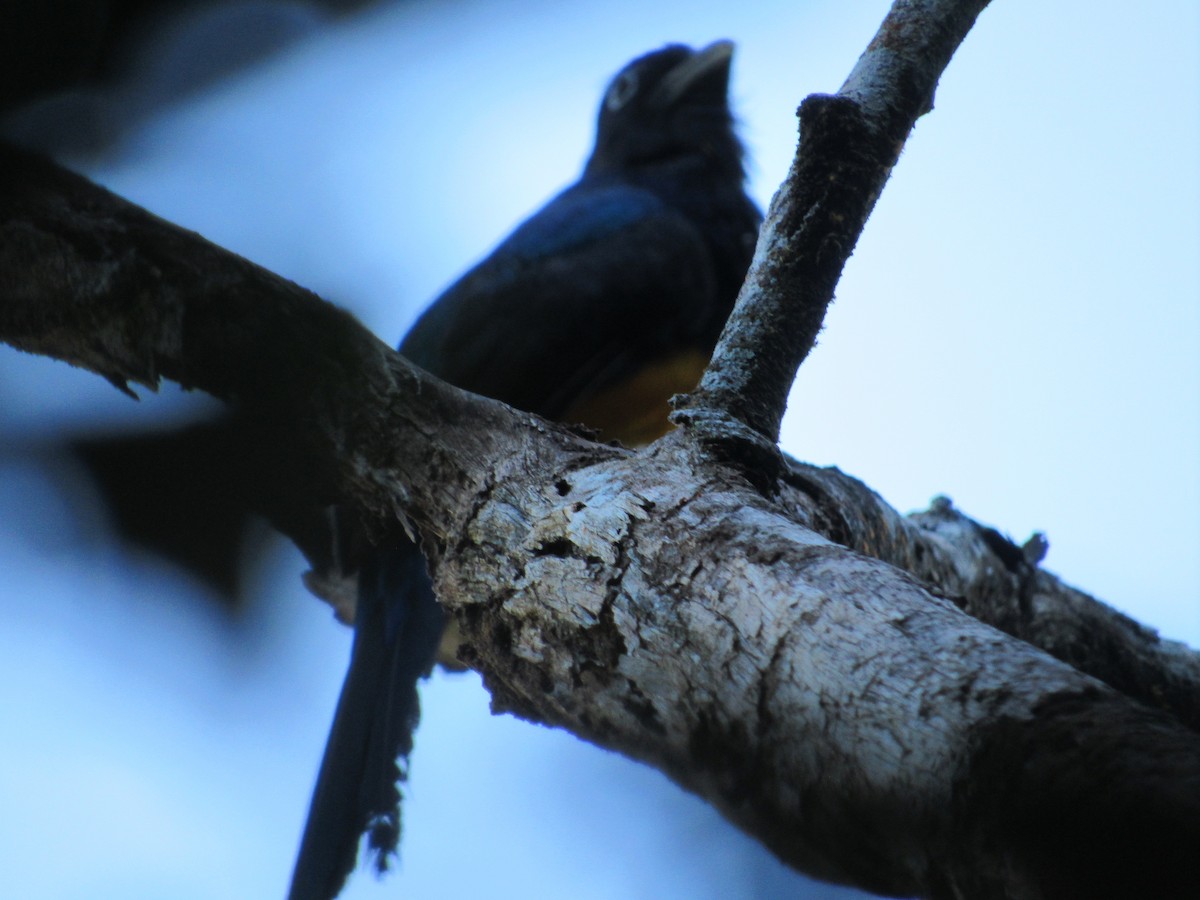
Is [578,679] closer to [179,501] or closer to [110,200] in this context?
[179,501]

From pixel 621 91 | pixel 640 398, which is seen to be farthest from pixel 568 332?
pixel 621 91

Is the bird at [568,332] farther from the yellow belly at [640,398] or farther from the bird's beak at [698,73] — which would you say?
the bird's beak at [698,73]

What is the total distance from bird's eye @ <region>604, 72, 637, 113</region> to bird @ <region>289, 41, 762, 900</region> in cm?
31

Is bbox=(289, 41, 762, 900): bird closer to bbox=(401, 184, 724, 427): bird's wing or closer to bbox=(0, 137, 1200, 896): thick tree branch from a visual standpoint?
bbox=(401, 184, 724, 427): bird's wing

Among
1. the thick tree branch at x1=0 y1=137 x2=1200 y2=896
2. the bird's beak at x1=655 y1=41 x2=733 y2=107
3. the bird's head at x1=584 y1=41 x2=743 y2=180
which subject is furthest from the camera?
the bird's beak at x1=655 y1=41 x2=733 y2=107

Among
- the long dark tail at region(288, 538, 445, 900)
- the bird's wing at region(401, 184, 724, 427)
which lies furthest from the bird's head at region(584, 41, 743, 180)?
the long dark tail at region(288, 538, 445, 900)

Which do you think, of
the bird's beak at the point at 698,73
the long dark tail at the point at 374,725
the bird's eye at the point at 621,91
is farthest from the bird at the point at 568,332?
the bird's eye at the point at 621,91

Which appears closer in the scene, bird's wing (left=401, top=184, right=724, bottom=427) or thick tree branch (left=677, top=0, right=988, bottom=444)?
thick tree branch (left=677, top=0, right=988, bottom=444)

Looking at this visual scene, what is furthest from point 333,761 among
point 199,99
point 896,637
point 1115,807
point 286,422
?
point 1115,807

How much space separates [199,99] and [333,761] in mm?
1269

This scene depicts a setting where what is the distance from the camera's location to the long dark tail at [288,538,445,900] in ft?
5.77

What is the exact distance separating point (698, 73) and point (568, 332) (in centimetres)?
168

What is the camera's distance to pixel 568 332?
291 cm

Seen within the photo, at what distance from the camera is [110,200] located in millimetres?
1261
